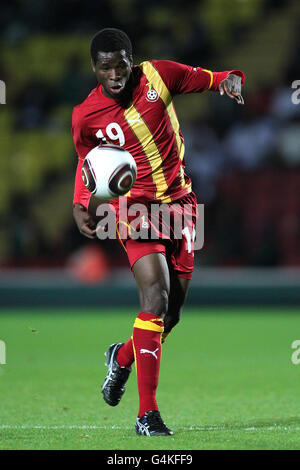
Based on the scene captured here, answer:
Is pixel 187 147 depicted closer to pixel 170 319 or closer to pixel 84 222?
pixel 170 319

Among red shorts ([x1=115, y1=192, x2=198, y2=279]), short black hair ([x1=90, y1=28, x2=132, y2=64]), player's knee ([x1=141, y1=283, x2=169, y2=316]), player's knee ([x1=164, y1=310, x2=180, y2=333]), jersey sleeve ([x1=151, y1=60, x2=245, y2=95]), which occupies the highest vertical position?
short black hair ([x1=90, y1=28, x2=132, y2=64])

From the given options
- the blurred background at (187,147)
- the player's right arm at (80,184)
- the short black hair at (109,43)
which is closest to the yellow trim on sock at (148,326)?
the player's right arm at (80,184)

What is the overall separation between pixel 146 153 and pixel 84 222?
569 mm

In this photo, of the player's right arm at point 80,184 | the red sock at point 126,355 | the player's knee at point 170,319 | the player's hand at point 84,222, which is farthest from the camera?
the player's knee at point 170,319

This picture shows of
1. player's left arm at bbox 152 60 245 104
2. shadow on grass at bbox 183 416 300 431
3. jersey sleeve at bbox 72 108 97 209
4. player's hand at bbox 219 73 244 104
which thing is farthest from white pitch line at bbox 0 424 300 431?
player's left arm at bbox 152 60 245 104

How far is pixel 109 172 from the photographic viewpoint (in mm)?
4793

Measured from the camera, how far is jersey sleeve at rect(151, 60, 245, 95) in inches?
205

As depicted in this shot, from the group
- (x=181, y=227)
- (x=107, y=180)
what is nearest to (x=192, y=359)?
(x=181, y=227)

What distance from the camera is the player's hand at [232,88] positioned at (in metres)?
4.97

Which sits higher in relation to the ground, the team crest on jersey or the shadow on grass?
the team crest on jersey

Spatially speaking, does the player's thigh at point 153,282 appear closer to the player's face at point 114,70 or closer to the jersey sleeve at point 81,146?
the jersey sleeve at point 81,146

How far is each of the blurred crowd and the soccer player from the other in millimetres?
8131

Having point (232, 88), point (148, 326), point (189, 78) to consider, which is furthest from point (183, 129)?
point (148, 326)

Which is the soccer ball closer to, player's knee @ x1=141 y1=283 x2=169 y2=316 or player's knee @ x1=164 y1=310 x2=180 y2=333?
player's knee @ x1=141 y1=283 x2=169 y2=316
